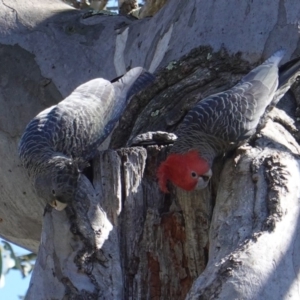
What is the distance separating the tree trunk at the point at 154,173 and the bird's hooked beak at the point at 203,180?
0.04m

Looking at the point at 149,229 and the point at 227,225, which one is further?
the point at 149,229

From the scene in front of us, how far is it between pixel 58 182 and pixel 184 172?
0.57m

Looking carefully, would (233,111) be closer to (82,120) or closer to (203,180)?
(203,180)

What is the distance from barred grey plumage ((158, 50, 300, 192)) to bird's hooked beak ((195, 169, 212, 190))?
0.05 metres

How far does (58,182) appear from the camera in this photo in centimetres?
329

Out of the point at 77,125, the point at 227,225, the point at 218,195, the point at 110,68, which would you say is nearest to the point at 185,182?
the point at 218,195

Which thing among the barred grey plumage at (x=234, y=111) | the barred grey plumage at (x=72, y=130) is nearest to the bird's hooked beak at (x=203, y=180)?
the barred grey plumage at (x=234, y=111)

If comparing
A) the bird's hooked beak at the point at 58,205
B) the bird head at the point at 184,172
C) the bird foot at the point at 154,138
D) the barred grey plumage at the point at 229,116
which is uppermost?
the barred grey plumage at the point at 229,116

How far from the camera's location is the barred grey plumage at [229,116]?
341 cm

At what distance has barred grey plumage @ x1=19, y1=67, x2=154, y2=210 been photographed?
3441mm

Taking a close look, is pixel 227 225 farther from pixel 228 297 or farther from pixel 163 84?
pixel 163 84

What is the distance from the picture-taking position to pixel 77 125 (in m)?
3.77

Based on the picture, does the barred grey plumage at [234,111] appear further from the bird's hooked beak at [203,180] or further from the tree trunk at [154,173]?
the bird's hooked beak at [203,180]

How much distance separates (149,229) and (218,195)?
1.07 ft
